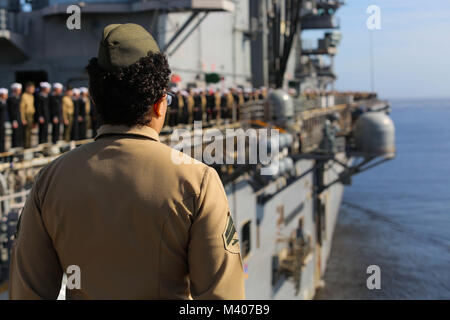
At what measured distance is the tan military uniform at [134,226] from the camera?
1544 mm

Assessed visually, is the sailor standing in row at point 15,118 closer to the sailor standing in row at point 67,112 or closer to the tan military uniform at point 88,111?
the sailor standing in row at point 67,112

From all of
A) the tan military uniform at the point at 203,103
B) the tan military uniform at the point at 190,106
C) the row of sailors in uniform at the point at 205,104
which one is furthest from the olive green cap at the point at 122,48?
the tan military uniform at the point at 203,103

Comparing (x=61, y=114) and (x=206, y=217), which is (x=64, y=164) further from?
(x=61, y=114)

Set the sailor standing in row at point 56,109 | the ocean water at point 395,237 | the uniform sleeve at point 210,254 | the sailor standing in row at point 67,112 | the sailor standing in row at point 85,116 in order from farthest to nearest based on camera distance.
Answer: the ocean water at point 395,237
the sailor standing in row at point 85,116
the sailor standing in row at point 67,112
the sailor standing in row at point 56,109
the uniform sleeve at point 210,254

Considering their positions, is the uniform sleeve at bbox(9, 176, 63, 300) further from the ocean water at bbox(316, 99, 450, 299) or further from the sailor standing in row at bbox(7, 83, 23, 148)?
the ocean water at bbox(316, 99, 450, 299)

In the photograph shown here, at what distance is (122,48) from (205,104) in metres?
15.5

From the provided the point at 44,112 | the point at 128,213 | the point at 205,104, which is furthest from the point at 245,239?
the point at 128,213

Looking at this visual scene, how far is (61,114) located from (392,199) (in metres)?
38.3

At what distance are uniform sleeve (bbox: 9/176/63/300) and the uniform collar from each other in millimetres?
310

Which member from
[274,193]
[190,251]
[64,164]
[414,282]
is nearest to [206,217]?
[190,251]

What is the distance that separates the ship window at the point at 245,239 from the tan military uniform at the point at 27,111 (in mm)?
5842

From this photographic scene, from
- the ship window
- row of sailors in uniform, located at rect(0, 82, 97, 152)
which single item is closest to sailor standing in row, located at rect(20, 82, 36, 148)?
row of sailors in uniform, located at rect(0, 82, 97, 152)

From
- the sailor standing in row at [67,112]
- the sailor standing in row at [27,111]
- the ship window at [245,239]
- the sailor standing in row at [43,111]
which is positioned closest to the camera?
the sailor standing in row at [27,111]

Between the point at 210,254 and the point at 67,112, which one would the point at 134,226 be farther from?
the point at 67,112
